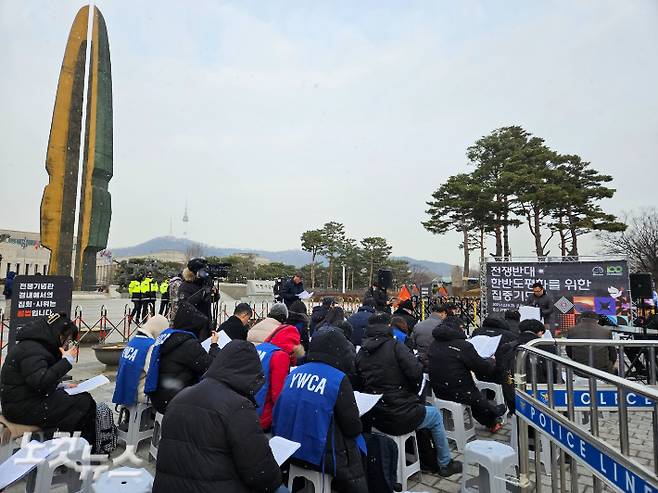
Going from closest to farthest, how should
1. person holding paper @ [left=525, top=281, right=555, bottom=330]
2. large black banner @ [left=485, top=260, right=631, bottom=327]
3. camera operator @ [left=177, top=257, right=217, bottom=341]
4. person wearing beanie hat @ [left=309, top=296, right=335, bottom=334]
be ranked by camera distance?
camera operator @ [left=177, top=257, right=217, bottom=341] → person wearing beanie hat @ [left=309, top=296, right=335, bottom=334] → person holding paper @ [left=525, top=281, right=555, bottom=330] → large black banner @ [left=485, top=260, right=631, bottom=327]

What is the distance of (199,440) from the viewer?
5.89ft

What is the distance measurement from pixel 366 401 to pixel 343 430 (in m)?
0.52

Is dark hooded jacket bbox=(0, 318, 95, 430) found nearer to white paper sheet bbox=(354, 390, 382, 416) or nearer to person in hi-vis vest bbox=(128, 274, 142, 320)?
white paper sheet bbox=(354, 390, 382, 416)

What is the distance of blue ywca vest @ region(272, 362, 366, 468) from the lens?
2.49 meters

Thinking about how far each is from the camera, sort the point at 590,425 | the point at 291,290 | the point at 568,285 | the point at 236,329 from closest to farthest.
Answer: the point at 590,425, the point at 236,329, the point at 291,290, the point at 568,285

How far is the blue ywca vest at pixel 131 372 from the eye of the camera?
3934 mm

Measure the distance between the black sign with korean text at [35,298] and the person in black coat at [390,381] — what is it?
207 inches

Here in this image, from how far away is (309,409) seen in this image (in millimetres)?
2543

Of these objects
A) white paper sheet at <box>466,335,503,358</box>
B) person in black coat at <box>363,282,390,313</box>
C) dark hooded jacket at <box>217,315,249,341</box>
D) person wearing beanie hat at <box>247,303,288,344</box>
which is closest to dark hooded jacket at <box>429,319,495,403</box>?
white paper sheet at <box>466,335,503,358</box>

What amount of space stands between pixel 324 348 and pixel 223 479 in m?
1.06

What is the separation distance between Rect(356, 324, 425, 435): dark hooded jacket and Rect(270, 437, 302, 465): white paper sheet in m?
1.07

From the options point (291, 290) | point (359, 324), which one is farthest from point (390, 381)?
point (291, 290)

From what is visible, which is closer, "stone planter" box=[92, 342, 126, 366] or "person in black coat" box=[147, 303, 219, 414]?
"person in black coat" box=[147, 303, 219, 414]

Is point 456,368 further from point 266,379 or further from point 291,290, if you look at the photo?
point 291,290
